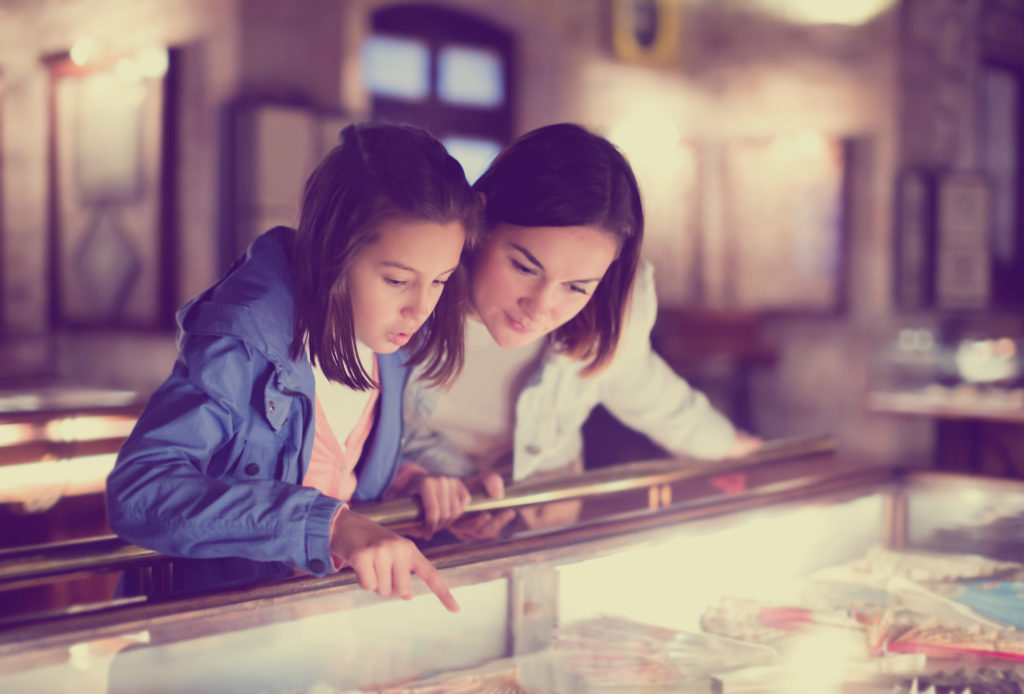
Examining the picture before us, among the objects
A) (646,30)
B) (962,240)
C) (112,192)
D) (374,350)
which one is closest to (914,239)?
(962,240)

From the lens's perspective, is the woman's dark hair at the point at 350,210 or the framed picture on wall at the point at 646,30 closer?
the woman's dark hair at the point at 350,210

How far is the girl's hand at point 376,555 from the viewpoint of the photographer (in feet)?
3.16

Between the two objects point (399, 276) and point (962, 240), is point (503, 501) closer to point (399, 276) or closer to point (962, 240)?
point (399, 276)

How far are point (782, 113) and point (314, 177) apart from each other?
661 centimetres

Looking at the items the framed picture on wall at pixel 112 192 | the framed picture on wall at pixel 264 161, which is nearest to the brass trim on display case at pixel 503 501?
the framed picture on wall at pixel 264 161

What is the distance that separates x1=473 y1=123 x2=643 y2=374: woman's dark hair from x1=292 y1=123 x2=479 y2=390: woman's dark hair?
0.52 ft

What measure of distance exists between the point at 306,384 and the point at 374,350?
0.37 feet

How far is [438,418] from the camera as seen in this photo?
1.69 meters

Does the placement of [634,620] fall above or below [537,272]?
below

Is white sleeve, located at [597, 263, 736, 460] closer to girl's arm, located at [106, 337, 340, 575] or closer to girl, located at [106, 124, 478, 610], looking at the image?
girl, located at [106, 124, 478, 610]

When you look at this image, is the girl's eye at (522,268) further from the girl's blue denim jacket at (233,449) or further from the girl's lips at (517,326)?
the girl's blue denim jacket at (233,449)

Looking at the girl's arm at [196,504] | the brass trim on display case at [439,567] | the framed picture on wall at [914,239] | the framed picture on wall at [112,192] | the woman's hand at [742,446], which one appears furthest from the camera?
the framed picture on wall at [914,239]

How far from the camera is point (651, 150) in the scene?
7352 millimetres

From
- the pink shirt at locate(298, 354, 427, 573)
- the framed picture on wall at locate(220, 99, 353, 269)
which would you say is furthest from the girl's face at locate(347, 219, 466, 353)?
the framed picture on wall at locate(220, 99, 353, 269)
